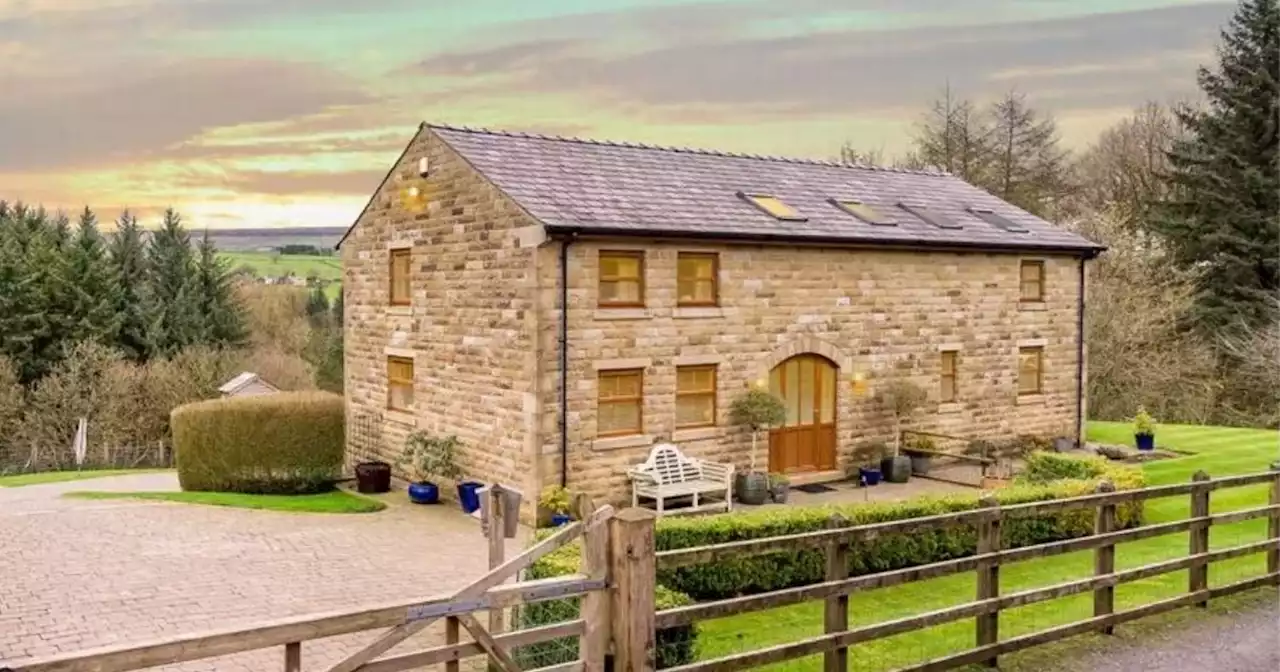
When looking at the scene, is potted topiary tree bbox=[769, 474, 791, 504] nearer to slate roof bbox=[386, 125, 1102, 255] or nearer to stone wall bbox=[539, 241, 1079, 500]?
stone wall bbox=[539, 241, 1079, 500]

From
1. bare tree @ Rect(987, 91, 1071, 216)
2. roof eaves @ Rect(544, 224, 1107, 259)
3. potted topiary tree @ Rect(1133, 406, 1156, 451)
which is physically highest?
bare tree @ Rect(987, 91, 1071, 216)

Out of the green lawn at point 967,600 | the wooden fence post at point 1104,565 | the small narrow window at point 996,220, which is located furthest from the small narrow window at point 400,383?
the wooden fence post at point 1104,565

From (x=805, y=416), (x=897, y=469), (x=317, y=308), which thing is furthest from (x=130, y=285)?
(x=897, y=469)

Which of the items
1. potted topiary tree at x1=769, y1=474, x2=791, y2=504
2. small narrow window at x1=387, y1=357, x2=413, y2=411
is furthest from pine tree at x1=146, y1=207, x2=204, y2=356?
potted topiary tree at x1=769, y1=474, x2=791, y2=504

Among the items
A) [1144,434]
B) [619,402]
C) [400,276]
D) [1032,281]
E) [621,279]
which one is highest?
[1032,281]

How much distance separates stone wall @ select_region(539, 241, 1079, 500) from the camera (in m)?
17.0

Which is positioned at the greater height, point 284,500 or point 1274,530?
point 1274,530

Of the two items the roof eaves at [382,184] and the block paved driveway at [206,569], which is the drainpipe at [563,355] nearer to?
the block paved driveway at [206,569]

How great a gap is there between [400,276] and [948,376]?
39.1 feet

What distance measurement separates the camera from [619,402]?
17.5 m

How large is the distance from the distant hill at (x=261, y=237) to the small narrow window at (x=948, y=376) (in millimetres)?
22551

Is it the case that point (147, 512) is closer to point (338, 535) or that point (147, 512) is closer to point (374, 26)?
point (338, 535)

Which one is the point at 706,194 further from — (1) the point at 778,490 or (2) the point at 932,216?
(2) the point at 932,216

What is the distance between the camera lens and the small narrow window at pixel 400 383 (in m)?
20.5
